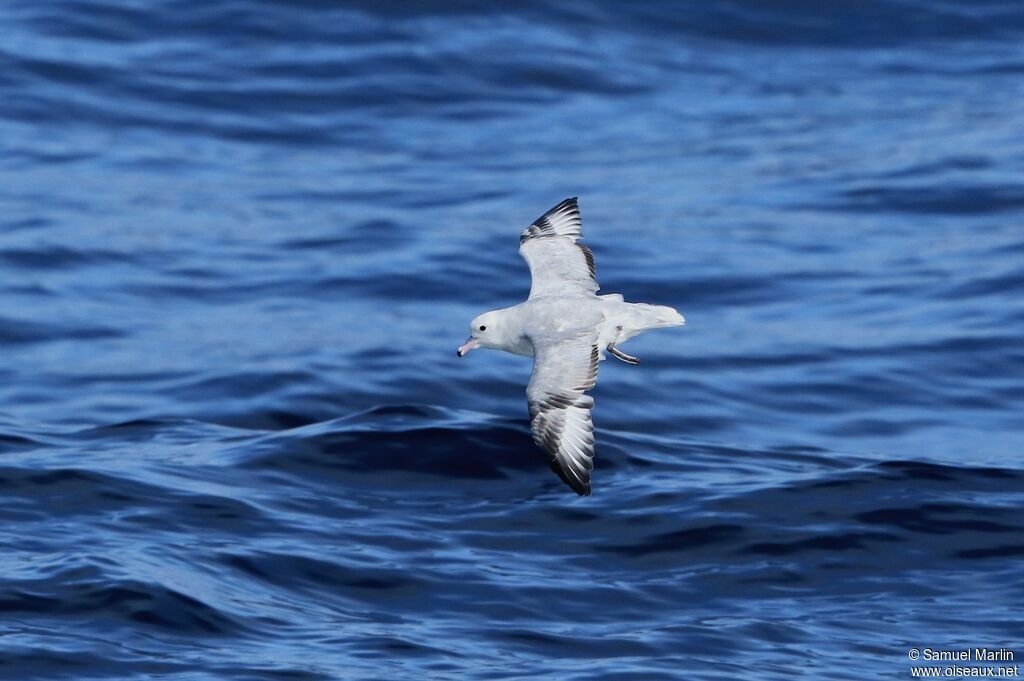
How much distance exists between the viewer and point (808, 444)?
13.5 metres

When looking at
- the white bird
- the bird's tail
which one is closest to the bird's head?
the white bird

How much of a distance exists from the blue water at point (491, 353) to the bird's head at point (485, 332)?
159 centimetres

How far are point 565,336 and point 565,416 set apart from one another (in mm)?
604

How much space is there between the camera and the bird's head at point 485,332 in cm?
971

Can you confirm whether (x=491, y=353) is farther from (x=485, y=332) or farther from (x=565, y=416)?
(x=565, y=416)

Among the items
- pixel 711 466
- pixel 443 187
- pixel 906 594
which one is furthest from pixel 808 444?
pixel 443 187

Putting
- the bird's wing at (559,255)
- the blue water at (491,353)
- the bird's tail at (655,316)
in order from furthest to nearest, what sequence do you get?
the bird's wing at (559,255) < the blue water at (491,353) < the bird's tail at (655,316)

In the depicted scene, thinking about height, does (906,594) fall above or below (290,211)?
below

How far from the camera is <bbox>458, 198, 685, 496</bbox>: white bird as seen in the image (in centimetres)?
875

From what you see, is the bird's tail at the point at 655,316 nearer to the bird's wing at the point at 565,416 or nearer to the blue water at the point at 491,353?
the bird's wing at the point at 565,416

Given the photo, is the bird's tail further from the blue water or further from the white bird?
the blue water

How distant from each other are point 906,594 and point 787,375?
4.60 m

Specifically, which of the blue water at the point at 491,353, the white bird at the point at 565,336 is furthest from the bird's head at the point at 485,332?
the blue water at the point at 491,353

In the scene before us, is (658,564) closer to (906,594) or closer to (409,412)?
(906,594)
